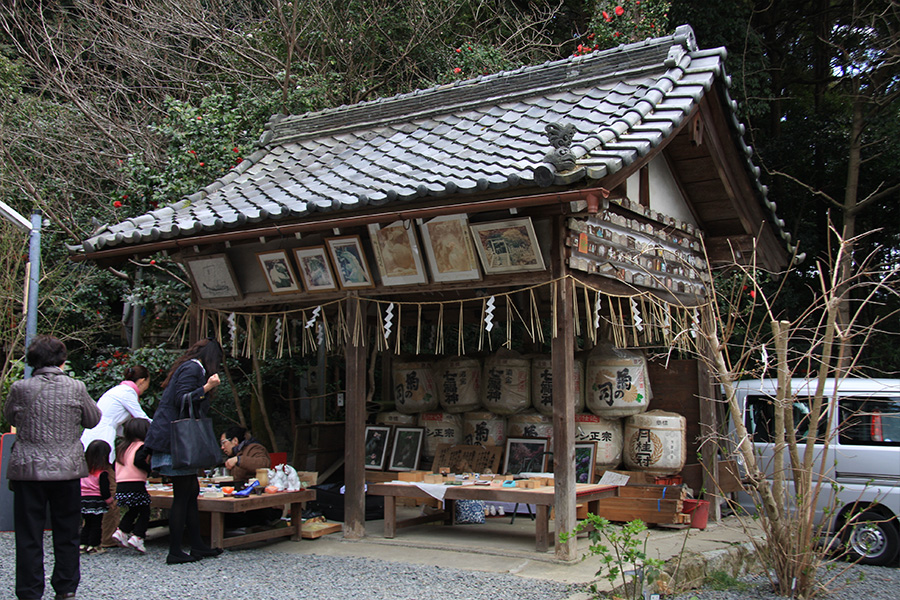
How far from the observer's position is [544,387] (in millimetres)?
8742

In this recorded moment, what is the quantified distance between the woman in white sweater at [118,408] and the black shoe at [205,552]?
1.37 meters

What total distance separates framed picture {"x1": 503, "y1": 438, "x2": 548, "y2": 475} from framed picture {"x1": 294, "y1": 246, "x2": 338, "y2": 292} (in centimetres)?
283

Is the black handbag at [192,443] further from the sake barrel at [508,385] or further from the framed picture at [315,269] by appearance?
the sake barrel at [508,385]

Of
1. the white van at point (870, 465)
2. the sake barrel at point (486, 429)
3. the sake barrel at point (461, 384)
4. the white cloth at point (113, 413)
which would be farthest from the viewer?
the sake barrel at point (461, 384)

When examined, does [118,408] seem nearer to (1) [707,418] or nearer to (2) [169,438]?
(2) [169,438]

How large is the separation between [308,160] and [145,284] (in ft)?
13.6

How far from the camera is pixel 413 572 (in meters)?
6.07

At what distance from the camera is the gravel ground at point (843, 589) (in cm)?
577

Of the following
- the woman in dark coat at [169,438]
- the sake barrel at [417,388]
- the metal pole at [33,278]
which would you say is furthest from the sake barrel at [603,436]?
the metal pole at [33,278]

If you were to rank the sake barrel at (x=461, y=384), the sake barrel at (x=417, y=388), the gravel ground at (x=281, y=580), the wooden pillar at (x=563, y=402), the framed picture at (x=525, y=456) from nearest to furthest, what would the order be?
the gravel ground at (x=281, y=580)
the wooden pillar at (x=563, y=402)
the framed picture at (x=525, y=456)
the sake barrel at (x=461, y=384)
the sake barrel at (x=417, y=388)

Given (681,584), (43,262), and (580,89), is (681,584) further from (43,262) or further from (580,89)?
(43,262)

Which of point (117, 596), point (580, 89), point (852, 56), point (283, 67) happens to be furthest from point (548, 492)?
point (852, 56)

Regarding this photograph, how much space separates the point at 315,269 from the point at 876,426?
243 inches

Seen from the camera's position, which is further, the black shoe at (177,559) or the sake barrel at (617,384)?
the sake barrel at (617,384)
